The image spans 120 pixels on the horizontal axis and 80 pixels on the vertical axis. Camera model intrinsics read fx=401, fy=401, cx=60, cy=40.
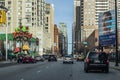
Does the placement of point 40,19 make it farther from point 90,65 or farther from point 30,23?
point 90,65

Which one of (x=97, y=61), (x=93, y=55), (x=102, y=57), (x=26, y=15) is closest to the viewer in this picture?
(x=97, y=61)

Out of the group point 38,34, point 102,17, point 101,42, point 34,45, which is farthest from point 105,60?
point 38,34

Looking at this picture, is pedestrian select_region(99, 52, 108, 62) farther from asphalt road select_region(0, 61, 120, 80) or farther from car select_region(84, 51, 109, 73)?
asphalt road select_region(0, 61, 120, 80)

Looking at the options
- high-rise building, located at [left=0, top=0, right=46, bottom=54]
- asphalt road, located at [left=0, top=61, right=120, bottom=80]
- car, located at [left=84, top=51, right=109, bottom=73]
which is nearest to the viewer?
asphalt road, located at [left=0, top=61, right=120, bottom=80]

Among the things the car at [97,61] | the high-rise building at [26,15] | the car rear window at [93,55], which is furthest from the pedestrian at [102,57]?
the high-rise building at [26,15]

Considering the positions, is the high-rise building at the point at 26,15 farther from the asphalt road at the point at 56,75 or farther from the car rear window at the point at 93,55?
the car rear window at the point at 93,55

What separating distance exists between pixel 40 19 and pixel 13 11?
81.0 ft

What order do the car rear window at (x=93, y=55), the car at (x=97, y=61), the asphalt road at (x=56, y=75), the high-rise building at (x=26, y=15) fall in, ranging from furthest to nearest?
the high-rise building at (x=26, y=15), the car rear window at (x=93, y=55), the car at (x=97, y=61), the asphalt road at (x=56, y=75)

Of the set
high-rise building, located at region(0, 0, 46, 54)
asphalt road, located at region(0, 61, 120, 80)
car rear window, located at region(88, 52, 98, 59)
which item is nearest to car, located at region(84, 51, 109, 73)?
car rear window, located at region(88, 52, 98, 59)

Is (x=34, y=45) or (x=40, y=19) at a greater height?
(x=40, y=19)

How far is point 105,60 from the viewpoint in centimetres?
3334

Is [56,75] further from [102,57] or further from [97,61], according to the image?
Answer: [102,57]

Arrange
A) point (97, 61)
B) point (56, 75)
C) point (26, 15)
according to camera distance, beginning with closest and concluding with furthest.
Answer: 1. point (56, 75)
2. point (97, 61)
3. point (26, 15)

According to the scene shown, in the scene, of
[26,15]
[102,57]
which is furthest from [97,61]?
[26,15]
